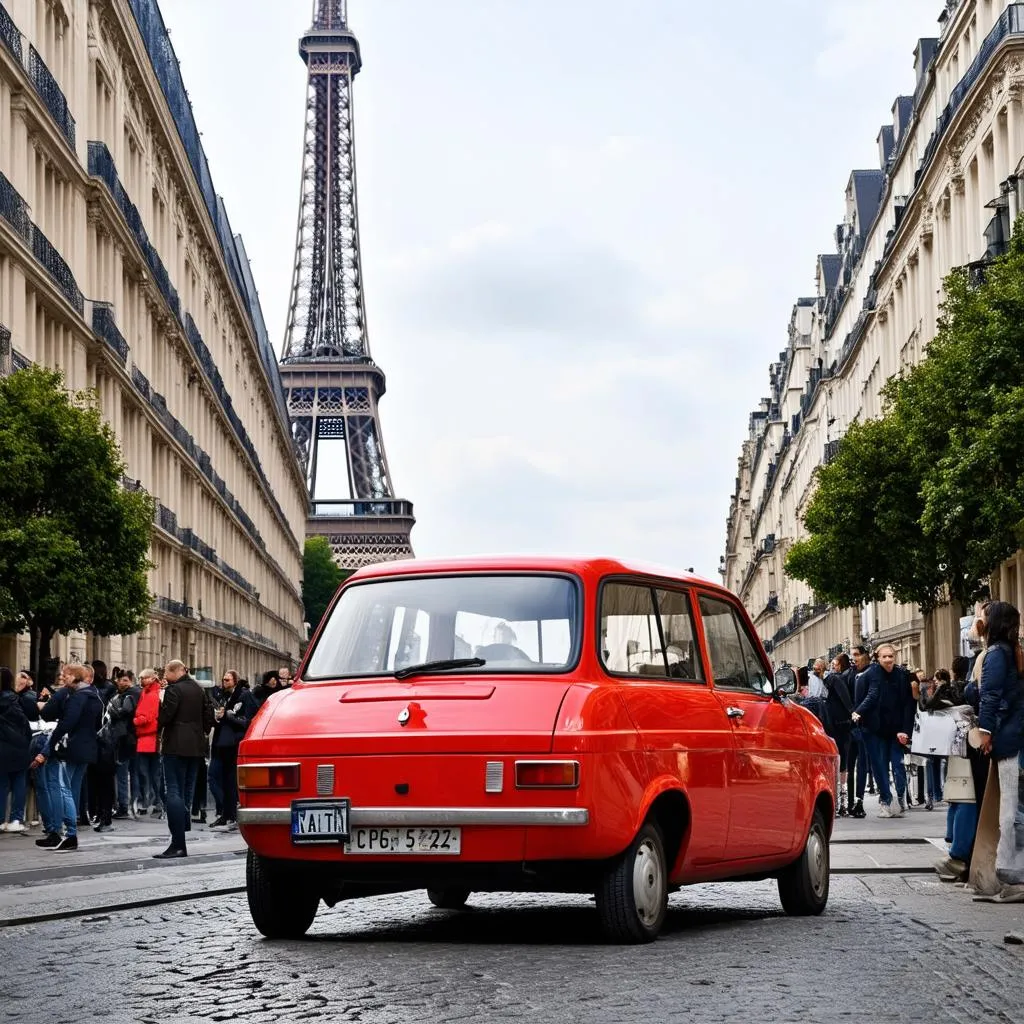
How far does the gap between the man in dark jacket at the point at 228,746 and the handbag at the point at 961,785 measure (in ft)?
36.2

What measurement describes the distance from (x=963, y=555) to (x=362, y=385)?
93912 millimetres

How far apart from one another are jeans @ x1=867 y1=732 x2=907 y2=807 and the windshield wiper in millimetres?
12807

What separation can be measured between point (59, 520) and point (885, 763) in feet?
45.9

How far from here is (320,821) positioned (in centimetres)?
903

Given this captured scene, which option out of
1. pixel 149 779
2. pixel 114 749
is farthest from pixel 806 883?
pixel 149 779

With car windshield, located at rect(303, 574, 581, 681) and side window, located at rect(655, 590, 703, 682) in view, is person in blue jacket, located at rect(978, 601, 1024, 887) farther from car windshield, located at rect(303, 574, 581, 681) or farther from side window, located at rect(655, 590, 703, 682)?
car windshield, located at rect(303, 574, 581, 681)

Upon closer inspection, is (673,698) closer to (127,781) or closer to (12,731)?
(12,731)

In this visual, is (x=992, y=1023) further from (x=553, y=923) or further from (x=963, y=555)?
(x=963, y=555)

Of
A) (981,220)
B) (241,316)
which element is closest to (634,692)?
(981,220)

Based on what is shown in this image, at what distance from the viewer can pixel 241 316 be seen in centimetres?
7962

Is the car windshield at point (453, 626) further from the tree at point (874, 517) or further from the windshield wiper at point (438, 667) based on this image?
the tree at point (874, 517)

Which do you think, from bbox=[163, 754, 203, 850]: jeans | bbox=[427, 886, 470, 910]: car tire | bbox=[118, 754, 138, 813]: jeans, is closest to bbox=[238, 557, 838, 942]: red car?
bbox=[427, 886, 470, 910]: car tire

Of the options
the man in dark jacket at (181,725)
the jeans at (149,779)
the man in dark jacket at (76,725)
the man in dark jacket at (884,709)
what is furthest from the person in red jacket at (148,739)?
the man in dark jacket at (884,709)

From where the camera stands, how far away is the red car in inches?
347
